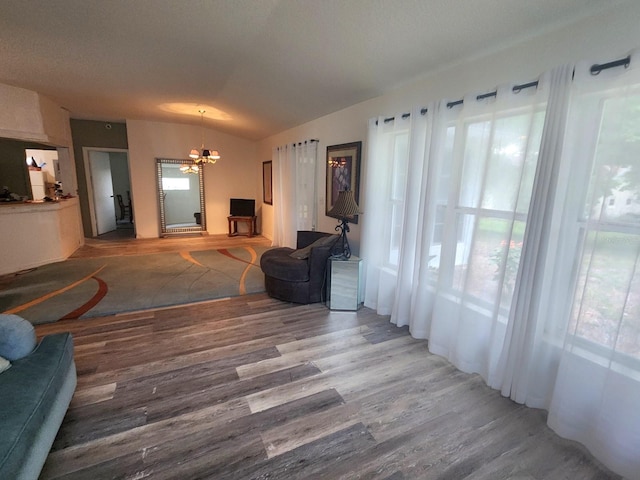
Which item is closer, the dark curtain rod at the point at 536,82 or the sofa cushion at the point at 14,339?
the dark curtain rod at the point at 536,82

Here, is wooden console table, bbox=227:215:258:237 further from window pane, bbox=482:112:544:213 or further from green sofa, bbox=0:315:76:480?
window pane, bbox=482:112:544:213

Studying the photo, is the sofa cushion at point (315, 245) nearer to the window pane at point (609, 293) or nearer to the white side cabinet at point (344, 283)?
the white side cabinet at point (344, 283)

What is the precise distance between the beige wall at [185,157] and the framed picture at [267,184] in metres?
0.38

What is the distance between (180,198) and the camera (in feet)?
24.7

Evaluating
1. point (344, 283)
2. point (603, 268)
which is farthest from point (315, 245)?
point (603, 268)

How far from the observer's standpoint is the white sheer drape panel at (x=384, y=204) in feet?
9.81

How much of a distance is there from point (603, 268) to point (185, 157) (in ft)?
25.6

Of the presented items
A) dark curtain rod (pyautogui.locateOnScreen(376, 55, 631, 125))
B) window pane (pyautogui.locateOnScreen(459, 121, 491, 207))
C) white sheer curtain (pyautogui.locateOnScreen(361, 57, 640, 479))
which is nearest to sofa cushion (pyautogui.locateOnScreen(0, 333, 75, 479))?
white sheer curtain (pyautogui.locateOnScreen(361, 57, 640, 479))

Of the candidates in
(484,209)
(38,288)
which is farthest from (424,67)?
(38,288)

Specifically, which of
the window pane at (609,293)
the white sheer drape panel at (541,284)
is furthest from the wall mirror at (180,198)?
the window pane at (609,293)

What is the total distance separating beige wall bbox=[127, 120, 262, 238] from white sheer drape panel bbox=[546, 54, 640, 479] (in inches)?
273

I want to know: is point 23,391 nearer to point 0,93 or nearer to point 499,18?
point 499,18

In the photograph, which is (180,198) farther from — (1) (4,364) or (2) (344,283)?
(1) (4,364)

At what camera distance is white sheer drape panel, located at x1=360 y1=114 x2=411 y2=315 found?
118 inches
